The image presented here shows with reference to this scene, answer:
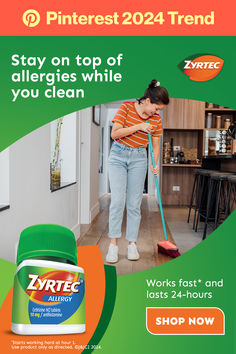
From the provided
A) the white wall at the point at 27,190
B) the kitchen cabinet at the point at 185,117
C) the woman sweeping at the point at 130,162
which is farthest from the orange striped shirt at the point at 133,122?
the kitchen cabinet at the point at 185,117

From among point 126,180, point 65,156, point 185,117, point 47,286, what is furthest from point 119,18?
point 185,117

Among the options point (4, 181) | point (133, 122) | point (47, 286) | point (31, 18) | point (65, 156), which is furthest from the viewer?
point (65, 156)

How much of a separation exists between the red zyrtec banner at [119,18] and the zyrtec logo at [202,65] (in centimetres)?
7

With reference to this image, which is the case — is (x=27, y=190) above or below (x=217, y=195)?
above

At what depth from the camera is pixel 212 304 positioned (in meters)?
0.95

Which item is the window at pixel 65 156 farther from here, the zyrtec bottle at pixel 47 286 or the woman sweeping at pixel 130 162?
the zyrtec bottle at pixel 47 286

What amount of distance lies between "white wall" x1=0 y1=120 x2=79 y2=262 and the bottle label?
16 centimetres

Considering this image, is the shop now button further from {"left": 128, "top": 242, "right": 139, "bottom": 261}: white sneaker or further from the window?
the window

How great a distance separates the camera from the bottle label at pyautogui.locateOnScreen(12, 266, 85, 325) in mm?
783

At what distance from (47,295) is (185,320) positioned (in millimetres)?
410

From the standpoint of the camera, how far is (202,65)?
92 cm

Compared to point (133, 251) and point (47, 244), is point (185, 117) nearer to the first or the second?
point (133, 251)

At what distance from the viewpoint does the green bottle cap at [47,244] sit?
79 centimetres

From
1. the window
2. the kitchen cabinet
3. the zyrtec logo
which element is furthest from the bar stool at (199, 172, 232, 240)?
the kitchen cabinet
